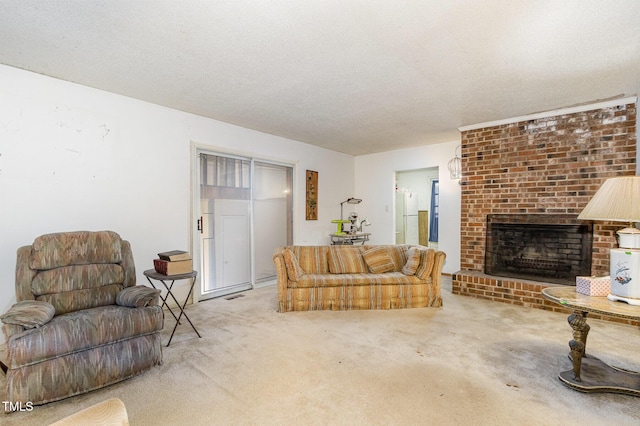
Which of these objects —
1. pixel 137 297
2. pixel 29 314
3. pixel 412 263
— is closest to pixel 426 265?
pixel 412 263

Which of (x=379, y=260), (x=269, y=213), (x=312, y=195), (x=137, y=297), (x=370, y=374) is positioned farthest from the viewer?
(x=312, y=195)

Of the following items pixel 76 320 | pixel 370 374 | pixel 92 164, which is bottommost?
pixel 370 374

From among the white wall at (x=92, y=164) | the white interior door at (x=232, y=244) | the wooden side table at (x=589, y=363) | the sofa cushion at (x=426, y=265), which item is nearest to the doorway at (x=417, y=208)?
the sofa cushion at (x=426, y=265)

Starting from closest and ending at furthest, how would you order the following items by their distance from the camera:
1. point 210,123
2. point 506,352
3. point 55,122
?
point 506,352, point 55,122, point 210,123

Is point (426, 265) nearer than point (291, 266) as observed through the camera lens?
No

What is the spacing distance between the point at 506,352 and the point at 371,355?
1096 millimetres

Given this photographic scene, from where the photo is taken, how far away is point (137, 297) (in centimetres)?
234

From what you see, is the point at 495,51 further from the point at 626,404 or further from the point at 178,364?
the point at 178,364

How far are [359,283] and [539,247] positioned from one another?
2412mm

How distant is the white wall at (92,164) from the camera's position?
8.96 feet

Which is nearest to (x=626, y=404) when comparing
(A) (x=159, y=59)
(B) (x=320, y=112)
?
(B) (x=320, y=112)

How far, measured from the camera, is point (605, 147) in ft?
12.0

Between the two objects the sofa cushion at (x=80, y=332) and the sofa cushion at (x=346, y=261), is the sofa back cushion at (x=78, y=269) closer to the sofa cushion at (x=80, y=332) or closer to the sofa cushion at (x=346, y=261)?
the sofa cushion at (x=80, y=332)

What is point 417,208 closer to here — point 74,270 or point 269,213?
point 269,213
